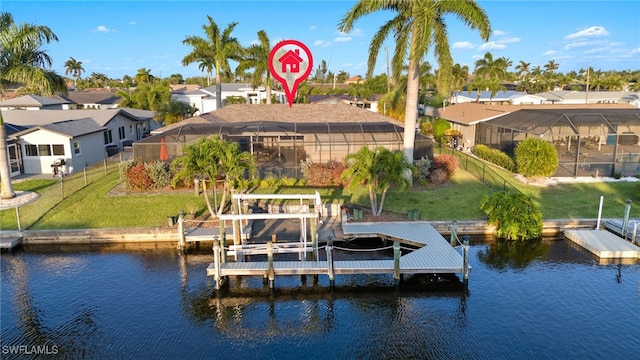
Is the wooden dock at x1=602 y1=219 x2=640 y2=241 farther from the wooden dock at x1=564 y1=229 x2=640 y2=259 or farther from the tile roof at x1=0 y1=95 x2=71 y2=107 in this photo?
the tile roof at x1=0 y1=95 x2=71 y2=107

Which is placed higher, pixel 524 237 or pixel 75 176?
pixel 75 176

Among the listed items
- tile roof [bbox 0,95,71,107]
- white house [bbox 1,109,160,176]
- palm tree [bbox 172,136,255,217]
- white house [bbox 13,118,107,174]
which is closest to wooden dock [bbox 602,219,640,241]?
palm tree [bbox 172,136,255,217]

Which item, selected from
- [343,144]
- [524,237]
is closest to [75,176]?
[343,144]

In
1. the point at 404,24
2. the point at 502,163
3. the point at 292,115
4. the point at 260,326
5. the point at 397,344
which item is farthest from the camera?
the point at 292,115

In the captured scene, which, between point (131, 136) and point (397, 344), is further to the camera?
point (131, 136)

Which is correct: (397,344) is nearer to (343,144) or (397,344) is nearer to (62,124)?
(343,144)

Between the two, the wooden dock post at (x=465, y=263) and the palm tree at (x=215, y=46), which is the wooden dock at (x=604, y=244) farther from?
the palm tree at (x=215, y=46)

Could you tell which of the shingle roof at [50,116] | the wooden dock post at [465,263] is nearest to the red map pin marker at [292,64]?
the wooden dock post at [465,263]
